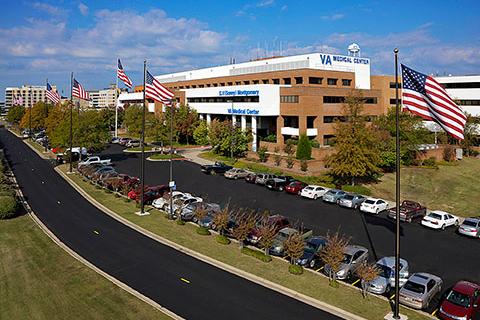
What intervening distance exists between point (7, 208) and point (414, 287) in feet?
96.4

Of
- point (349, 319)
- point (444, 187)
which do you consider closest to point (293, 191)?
point (444, 187)

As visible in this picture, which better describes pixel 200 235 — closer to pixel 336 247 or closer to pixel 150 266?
pixel 150 266

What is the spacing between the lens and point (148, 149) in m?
79.2

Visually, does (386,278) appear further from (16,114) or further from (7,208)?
(16,114)

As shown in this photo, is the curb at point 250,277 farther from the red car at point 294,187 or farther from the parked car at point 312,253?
the red car at point 294,187

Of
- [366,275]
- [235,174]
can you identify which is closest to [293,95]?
[235,174]

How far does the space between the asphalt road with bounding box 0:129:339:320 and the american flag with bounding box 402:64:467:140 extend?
30.7 ft

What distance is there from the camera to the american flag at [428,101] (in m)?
16.7

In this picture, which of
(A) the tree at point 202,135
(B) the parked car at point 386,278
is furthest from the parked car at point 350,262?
(A) the tree at point 202,135

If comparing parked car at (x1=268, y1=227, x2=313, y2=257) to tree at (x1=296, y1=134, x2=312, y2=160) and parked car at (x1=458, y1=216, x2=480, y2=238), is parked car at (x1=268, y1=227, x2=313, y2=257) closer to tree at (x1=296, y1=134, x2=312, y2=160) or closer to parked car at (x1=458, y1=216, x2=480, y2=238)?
parked car at (x1=458, y1=216, x2=480, y2=238)

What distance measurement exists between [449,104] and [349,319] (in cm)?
1002

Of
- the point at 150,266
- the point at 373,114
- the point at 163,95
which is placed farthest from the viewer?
the point at 373,114

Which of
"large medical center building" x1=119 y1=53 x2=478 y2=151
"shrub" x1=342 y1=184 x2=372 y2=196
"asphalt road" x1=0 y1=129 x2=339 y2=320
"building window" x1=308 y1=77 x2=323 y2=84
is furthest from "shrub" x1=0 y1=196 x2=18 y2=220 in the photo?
"building window" x1=308 y1=77 x2=323 y2=84

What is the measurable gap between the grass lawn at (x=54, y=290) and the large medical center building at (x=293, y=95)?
40.5 meters
